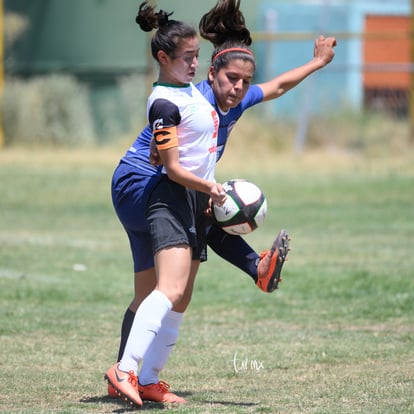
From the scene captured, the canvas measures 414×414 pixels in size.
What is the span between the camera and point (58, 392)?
219 inches

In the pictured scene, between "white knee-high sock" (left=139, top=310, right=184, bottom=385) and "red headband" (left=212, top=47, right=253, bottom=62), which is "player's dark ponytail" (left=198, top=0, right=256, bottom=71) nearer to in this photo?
"red headband" (left=212, top=47, right=253, bottom=62)

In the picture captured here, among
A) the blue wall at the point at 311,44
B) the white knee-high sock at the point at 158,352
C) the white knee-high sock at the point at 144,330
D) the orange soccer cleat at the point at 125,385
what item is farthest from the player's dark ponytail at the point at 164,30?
the blue wall at the point at 311,44

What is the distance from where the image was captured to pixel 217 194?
5.00 meters

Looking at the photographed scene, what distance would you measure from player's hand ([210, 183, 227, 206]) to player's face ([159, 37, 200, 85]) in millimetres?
588

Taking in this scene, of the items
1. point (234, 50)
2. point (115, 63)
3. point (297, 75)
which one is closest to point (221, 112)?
point (234, 50)

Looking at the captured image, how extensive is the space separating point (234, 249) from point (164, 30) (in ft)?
4.22

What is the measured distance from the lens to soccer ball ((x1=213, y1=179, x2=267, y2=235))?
210 inches

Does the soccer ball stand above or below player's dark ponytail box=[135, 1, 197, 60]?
below

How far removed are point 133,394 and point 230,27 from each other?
216 centimetres

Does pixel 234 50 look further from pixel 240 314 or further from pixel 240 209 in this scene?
pixel 240 314

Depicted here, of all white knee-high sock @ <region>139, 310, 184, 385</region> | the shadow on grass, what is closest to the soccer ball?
white knee-high sock @ <region>139, 310, 184, 385</region>

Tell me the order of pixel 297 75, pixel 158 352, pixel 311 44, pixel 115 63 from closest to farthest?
pixel 158 352 → pixel 297 75 → pixel 311 44 → pixel 115 63

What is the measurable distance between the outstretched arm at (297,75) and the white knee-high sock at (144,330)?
5.01 feet

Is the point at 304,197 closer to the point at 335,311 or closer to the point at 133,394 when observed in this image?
the point at 335,311
